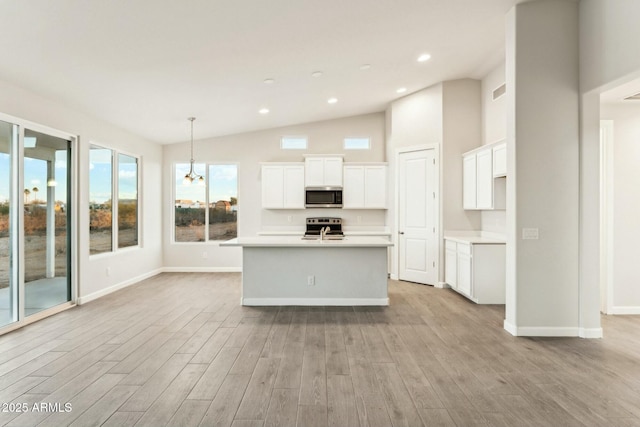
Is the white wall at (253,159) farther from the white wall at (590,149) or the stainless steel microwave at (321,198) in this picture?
the white wall at (590,149)

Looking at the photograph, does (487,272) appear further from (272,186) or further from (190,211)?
(190,211)

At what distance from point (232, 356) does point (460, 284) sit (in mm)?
3718

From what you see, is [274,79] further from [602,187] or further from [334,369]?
[602,187]

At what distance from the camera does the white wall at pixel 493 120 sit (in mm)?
5414

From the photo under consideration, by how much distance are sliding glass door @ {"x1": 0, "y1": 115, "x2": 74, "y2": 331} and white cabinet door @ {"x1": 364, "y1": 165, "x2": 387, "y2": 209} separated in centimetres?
504

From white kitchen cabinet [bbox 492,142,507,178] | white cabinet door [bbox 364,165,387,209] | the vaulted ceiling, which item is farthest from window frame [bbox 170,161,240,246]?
white kitchen cabinet [bbox 492,142,507,178]

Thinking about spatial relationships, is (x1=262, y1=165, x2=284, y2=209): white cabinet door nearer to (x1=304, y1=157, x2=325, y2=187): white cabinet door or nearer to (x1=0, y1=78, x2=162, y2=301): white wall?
(x1=304, y1=157, x2=325, y2=187): white cabinet door

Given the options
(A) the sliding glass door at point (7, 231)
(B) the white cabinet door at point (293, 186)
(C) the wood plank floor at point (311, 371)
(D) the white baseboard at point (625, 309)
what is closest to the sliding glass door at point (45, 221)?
(A) the sliding glass door at point (7, 231)

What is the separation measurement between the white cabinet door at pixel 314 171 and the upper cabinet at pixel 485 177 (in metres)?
2.74

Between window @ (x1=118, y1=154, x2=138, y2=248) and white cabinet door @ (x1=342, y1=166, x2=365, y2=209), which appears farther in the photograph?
white cabinet door @ (x1=342, y1=166, x2=365, y2=209)

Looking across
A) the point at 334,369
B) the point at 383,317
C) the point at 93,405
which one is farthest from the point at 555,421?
the point at 93,405

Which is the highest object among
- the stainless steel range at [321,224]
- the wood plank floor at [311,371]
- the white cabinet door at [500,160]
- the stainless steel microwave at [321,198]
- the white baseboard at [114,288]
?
the white cabinet door at [500,160]

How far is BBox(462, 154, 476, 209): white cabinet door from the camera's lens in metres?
5.70

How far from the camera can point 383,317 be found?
4391mm
